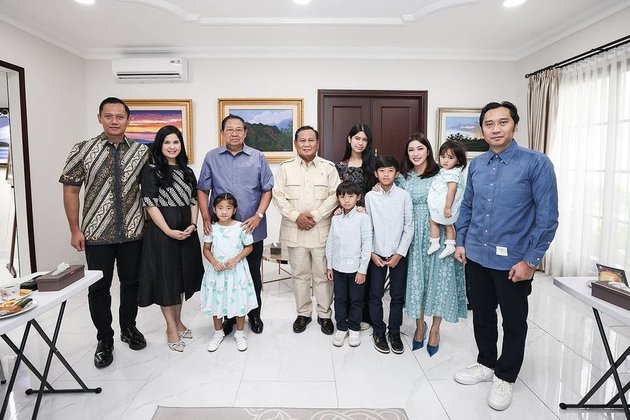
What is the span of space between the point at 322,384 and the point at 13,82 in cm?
414

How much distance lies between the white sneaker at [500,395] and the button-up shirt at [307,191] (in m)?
1.34

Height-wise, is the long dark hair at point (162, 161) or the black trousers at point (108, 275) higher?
the long dark hair at point (162, 161)

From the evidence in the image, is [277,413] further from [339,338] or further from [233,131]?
[233,131]

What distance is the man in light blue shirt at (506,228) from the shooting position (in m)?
1.71

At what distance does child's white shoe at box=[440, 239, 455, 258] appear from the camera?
2.20 metres

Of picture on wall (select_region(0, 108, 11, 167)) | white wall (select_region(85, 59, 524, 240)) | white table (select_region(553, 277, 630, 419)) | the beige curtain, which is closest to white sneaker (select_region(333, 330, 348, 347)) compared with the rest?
white table (select_region(553, 277, 630, 419))

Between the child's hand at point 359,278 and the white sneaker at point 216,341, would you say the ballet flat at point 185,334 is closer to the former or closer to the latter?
the white sneaker at point 216,341

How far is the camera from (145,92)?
471cm

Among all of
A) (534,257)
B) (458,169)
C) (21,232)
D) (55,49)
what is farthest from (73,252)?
(534,257)

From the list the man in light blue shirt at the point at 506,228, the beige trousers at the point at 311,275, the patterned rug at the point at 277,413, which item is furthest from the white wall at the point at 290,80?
the patterned rug at the point at 277,413

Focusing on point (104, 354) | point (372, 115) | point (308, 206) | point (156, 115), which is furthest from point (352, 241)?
point (156, 115)

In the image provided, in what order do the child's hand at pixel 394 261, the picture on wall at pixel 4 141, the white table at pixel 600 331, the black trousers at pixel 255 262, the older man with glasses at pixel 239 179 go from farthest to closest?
the picture on wall at pixel 4 141, the black trousers at pixel 255 262, the older man with glasses at pixel 239 179, the child's hand at pixel 394 261, the white table at pixel 600 331

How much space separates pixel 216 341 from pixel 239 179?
3.68ft

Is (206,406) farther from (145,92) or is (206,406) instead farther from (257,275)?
(145,92)
